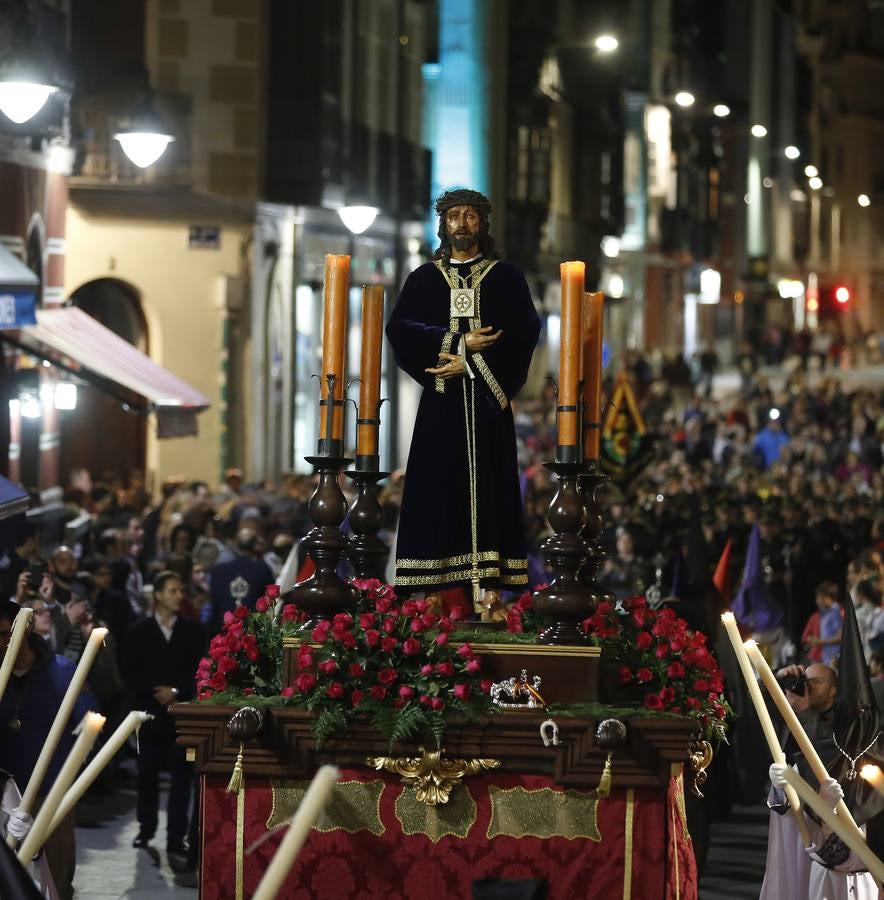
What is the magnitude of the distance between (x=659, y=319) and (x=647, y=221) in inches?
139

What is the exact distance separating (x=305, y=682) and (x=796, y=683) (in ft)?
12.9

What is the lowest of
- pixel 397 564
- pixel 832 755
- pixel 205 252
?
pixel 832 755

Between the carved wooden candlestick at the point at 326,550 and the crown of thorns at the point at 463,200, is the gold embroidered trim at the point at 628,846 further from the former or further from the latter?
the crown of thorns at the point at 463,200

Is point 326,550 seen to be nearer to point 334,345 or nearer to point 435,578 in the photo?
point 435,578

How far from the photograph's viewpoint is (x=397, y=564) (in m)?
8.36

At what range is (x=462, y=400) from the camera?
27.6 feet

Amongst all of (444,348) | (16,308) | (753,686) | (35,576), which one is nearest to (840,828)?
(753,686)

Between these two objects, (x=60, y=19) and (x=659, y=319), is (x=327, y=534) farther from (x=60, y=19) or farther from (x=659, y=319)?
(x=659, y=319)

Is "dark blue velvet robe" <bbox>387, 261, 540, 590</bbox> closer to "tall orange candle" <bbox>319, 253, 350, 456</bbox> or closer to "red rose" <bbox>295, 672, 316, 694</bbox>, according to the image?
"tall orange candle" <bbox>319, 253, 350, 456</bbox>

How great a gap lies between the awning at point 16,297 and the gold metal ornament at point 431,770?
36.3 ft

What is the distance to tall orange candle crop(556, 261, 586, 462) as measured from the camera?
25.3 ft

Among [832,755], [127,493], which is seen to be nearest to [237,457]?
[127,493]

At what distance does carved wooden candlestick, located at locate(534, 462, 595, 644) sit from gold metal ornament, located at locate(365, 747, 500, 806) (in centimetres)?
55

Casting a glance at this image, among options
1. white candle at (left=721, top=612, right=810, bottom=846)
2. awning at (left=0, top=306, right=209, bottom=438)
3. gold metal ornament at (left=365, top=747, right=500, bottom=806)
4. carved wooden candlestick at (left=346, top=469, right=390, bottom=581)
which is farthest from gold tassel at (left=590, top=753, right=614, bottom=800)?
awning at (left=0, top=306, right=209, bottom=438)
